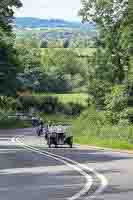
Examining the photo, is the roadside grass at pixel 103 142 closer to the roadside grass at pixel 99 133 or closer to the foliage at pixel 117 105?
Answer: the roadside grass at pixel 99 133

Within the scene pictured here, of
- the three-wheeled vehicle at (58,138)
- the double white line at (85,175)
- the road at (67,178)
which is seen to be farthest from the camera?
the three-wheeled vehicle at (58,138)

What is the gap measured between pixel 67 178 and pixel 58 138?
2279cm

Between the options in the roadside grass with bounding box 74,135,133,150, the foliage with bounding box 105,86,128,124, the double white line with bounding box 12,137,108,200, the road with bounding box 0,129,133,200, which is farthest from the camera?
the foliage with bounding box 105,86,128,124

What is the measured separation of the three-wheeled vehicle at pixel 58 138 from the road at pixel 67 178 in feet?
33.5

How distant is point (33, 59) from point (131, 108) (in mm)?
83144

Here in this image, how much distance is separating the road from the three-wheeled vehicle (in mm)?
10217

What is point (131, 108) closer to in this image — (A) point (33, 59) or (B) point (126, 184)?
(B) point (126, 184)

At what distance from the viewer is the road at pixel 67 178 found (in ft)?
63.0

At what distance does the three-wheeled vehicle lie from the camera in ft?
153

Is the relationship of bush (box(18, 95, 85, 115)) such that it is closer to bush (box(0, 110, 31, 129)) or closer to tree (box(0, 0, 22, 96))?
bush (box(0, 110, 31, 129))

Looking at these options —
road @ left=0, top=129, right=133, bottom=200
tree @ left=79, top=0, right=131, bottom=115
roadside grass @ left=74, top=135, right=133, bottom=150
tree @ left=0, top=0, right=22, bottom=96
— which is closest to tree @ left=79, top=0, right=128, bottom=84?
tree @ left=79, top=0, right=131, bottom=115

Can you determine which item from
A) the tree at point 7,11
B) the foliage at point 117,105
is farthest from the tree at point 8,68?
the tree at point 7,11

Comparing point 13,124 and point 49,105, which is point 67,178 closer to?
point 13,124

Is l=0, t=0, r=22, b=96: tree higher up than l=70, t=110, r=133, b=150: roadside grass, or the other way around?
l=70, t=110, r=133, b=150: roadside grass
